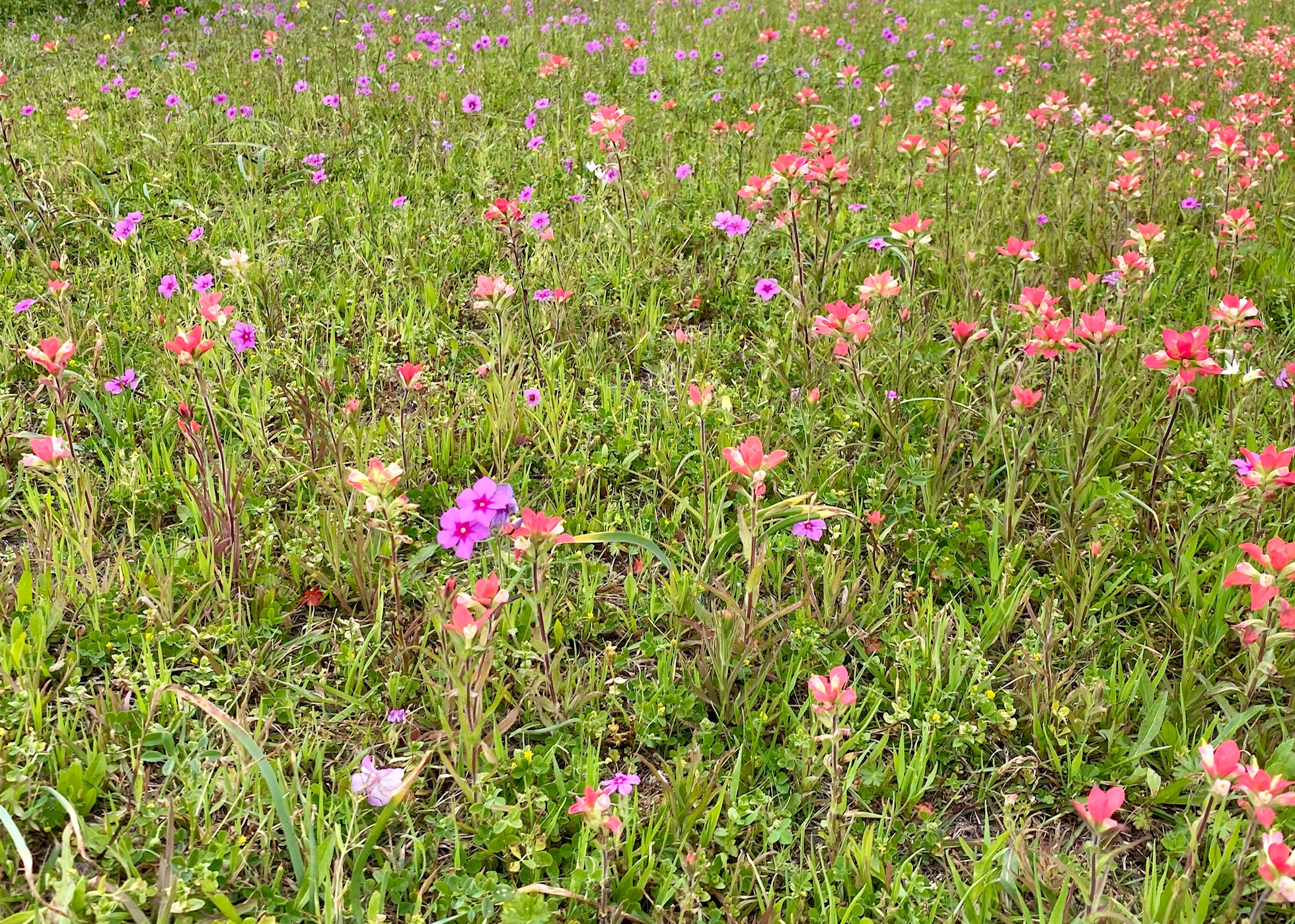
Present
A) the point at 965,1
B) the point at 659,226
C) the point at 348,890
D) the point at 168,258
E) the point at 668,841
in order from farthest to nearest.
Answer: the point at 965,1, the point at 659,226, the point at 168,258, the point at 668,841, the point at 348,890

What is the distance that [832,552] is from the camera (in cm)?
221

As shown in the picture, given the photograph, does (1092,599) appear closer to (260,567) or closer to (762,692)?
(762,692)

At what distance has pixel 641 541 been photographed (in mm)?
1961

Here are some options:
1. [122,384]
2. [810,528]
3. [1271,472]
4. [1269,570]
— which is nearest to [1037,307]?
[1271,472]

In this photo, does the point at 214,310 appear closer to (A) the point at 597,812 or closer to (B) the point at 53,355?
(B) the point at 53,355

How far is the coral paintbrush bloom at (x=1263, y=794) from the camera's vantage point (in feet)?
4.30

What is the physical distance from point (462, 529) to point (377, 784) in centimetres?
53

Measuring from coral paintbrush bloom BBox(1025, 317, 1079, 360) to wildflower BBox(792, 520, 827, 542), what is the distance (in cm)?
70

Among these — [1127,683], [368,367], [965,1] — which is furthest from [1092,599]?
[965,1]

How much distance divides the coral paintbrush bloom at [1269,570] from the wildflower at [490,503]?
137 centimetres

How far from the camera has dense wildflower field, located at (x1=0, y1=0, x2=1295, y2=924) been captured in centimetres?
167

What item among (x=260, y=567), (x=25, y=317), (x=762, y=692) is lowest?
(x=762, y=692)

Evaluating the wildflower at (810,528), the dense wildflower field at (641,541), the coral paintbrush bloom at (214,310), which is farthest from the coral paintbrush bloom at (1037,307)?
the coral paintbrush bloom at (214,310)

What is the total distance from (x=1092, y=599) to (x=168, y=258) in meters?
3.55
